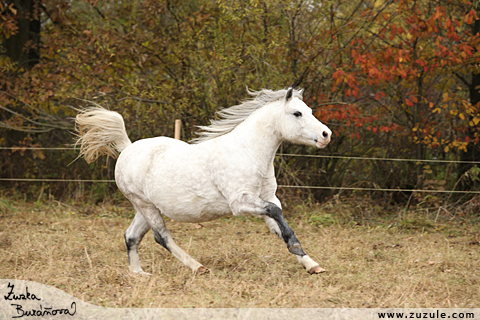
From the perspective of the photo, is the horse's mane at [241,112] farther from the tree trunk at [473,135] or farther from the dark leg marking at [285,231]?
the tree trunk at [473,135]

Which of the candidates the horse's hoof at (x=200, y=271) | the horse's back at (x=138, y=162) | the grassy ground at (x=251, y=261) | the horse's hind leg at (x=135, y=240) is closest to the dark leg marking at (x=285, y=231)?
the grassy ground at (x=251, y=261)

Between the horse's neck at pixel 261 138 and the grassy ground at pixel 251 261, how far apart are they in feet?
3.37

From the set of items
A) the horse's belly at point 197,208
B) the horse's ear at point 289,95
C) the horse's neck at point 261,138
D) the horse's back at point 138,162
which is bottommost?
the horse's belly at point 197,208

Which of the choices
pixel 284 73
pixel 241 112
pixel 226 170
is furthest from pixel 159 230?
pixel 284 73

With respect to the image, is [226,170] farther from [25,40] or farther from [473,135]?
[25,40]

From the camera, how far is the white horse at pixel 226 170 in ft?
13.7

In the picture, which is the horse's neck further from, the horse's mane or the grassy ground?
the grassy ground

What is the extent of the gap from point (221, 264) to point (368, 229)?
2918mm

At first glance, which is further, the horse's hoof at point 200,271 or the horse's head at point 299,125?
the horse's hoof at point 200,271

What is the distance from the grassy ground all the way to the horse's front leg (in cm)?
18

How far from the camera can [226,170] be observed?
428 cm

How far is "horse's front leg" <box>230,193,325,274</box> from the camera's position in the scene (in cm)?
404

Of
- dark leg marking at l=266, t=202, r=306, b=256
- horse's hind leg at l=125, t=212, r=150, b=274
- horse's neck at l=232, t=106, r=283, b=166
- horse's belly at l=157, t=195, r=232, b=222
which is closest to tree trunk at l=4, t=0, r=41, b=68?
horse's hind leg at l=125, t=212, r=150, b=274

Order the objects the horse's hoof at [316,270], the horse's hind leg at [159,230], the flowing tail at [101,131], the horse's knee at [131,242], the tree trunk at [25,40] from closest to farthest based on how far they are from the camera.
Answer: the horse's hoof at [316,270]
the horse's hind leg at [159,230]
the horse's knee at [131,242]
the flowing tail at [101,131]
the tree trunk at [25,40]
